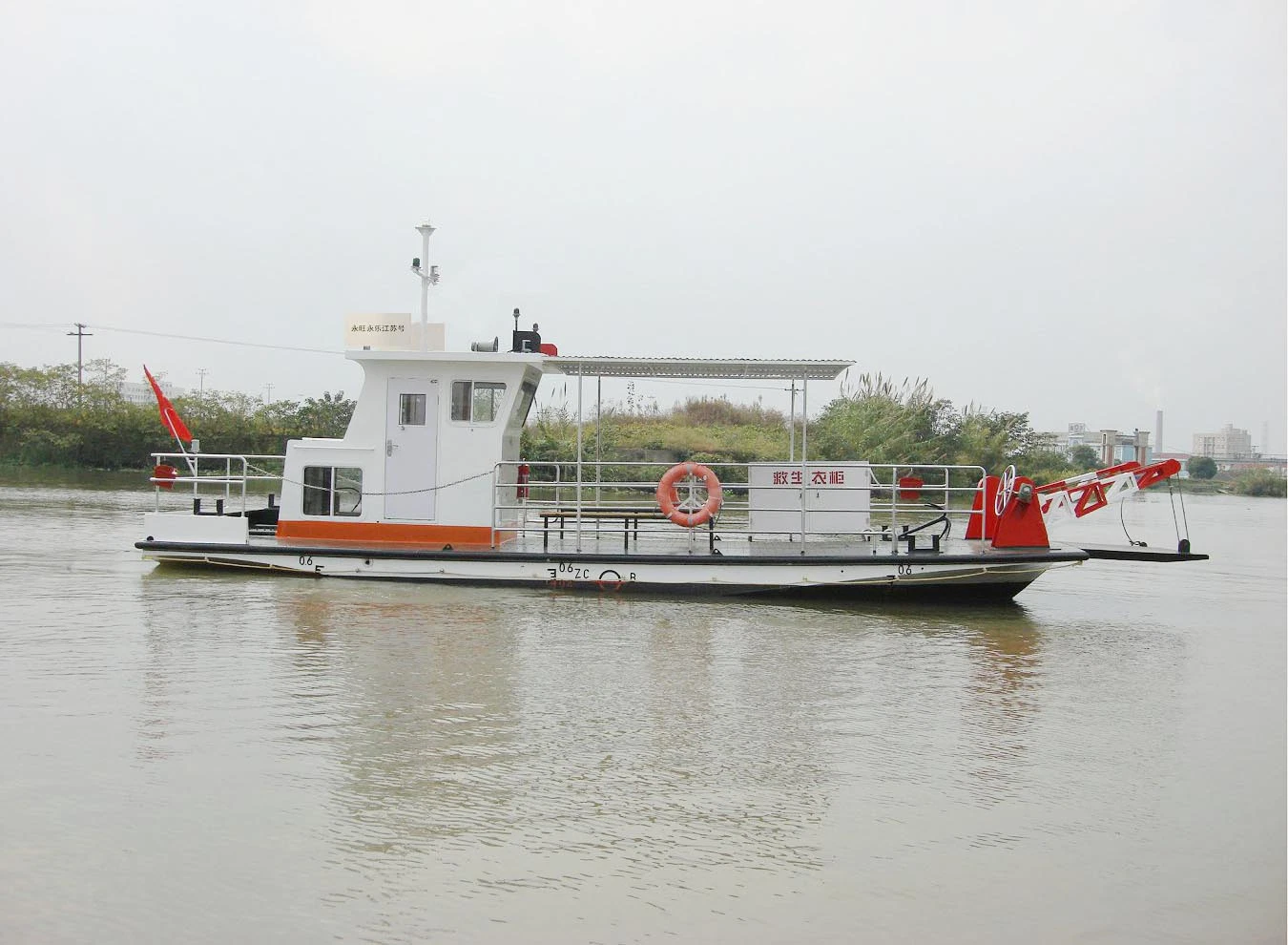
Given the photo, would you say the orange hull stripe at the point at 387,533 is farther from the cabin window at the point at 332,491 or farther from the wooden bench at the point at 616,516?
the wooden bench at the point at 616,516

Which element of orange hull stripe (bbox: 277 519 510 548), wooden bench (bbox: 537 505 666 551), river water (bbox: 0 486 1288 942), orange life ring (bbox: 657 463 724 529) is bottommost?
river water (bbox: 0 486 1288 942)

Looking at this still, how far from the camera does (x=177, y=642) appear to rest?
861 cm

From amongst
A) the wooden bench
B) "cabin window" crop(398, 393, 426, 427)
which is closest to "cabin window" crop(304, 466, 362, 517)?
"cabin window" crop(398, 393, 426, 427)

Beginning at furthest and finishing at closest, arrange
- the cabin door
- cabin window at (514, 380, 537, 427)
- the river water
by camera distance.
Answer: cabin window at (514, 380, 537, 427)
the cabin door
the river water

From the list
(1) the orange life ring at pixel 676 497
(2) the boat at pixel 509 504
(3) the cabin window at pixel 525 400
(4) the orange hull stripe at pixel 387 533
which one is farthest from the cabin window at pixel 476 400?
(1) the orange life ring at pixel 676 497

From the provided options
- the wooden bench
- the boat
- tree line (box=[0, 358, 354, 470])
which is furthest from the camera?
tree line (box=[0, 358, 354, 470])

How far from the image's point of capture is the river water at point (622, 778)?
4172 mm

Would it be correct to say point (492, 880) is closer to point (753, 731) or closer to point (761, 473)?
point (753, 731)

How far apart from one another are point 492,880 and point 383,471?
784 centimetres

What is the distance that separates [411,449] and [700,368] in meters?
3.12

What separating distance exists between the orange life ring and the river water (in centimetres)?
122

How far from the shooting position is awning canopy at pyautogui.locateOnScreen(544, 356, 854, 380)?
36.5ft

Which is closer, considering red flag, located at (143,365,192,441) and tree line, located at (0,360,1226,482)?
red flag, located at (143,365,192,441)

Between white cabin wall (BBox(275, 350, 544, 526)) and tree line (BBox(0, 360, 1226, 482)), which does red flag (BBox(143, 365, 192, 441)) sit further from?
tree line (BBox(0, 360, 1226, 482))
